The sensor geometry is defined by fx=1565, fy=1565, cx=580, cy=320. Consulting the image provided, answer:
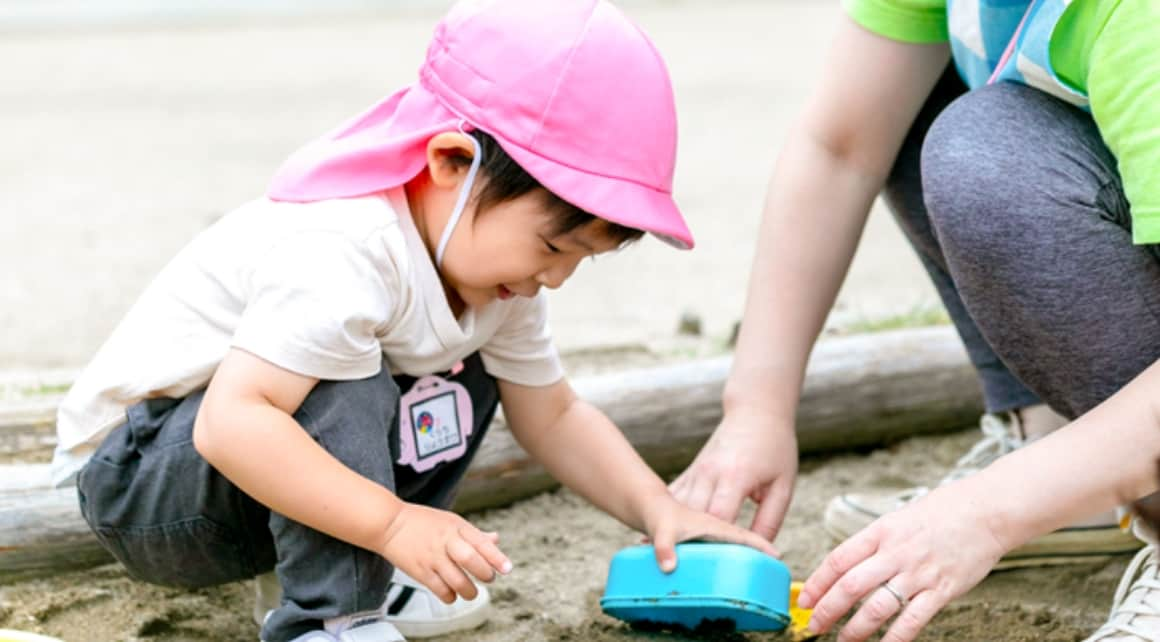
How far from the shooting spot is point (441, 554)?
146 centimetres

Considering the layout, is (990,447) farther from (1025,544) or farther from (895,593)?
(895,593)

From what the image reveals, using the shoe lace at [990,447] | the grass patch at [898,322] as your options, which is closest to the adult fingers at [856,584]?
the shoe lace at [990,447]

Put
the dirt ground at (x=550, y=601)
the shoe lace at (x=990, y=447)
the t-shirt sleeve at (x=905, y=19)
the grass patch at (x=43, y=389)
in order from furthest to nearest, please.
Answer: the grass patch at (x=43, y=389) < the shoe lace at (x=990, y=447) < the t-shirt sleeve at (x=905, y=19) < the dirt ground at (x=550, y=601)

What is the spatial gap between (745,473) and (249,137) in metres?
3.55

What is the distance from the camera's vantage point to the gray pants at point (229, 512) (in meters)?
1.51

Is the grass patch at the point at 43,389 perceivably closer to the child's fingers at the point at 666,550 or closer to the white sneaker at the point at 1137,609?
the child's fingers at the point at 666,550

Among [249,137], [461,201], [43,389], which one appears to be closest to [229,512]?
[461,201]

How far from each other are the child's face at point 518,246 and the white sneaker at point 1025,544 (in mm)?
560

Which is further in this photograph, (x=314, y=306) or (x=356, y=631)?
(x=356, y=631)

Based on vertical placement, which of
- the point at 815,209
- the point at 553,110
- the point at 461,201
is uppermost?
the point at 553,110

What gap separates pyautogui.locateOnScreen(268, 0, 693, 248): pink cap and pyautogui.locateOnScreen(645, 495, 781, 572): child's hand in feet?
1.01

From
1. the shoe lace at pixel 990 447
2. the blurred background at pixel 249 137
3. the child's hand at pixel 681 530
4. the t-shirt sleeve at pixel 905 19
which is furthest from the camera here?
the blurred background at pixel 249 137

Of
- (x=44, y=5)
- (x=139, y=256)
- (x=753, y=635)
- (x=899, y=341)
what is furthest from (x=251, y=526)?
(x=44, y=5)

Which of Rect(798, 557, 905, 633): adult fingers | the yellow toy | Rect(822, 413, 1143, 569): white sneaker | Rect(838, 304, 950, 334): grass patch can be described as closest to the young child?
the yellow toy
